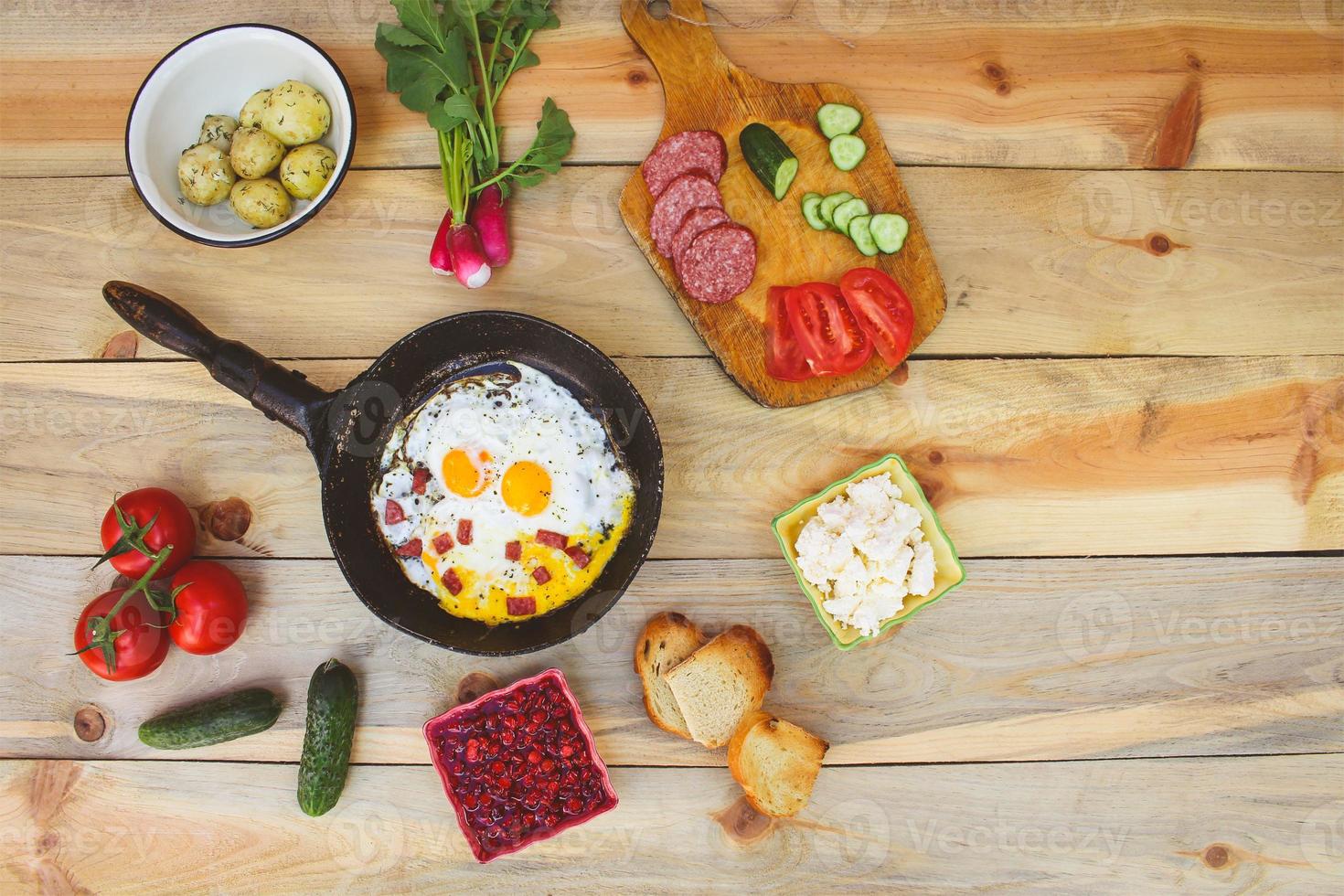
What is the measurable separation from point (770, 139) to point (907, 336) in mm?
787

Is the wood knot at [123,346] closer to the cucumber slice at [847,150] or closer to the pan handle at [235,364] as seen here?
the pan handle at [235,364]

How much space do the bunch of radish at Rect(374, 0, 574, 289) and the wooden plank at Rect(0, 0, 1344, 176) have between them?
0.12 metres

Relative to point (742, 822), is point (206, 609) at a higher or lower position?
higher

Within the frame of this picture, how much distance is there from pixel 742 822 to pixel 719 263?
191 centimetres

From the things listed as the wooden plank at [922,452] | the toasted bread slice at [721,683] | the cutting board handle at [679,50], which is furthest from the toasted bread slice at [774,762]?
the cutting board handle at [679,50]

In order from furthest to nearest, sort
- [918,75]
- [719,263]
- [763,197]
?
[918,75] < [763,197] < [719,263]

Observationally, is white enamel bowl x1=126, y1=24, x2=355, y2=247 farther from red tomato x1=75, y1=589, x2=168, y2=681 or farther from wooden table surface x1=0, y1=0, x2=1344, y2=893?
red tomato x1=75, y1=589, x2=168, y2=681

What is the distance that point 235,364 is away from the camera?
2480mm

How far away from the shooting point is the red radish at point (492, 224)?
2.79 meters

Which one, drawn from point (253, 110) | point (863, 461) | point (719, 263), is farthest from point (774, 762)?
point (253, 110)

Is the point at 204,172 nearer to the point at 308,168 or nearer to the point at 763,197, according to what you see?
the point at 308,168

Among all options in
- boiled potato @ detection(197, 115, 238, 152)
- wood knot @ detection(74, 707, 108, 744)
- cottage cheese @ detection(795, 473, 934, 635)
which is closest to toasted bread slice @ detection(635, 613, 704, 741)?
cottage cheese @ detection(795, 473, 934, 635)

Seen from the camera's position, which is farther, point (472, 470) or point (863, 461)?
point (863, 461)

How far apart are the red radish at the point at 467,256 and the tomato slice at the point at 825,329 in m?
1.00
